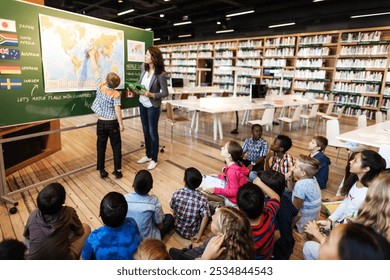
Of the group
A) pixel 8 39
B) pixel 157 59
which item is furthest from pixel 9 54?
pixel 157 59

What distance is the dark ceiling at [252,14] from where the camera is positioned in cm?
831

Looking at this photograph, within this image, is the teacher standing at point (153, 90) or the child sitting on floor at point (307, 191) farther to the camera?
the teacher standing at point (153, 90)

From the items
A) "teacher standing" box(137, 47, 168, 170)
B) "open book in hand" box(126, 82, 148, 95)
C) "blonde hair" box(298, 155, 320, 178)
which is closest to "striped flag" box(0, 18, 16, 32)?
"open book in hand" box(126, 82, 148, 95)

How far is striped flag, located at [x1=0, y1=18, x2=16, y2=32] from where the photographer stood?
227 cm

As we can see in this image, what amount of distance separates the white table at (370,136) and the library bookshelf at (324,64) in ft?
11.3

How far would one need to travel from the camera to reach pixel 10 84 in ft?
7.88

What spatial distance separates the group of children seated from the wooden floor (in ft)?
1.04

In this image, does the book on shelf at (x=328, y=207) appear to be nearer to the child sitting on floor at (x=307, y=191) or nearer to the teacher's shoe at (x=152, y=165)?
the child sitting on floor at (x=307, y=191)

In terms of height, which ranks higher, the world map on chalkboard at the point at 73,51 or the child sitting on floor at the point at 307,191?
the world map on chalkboard at the point at 73,51

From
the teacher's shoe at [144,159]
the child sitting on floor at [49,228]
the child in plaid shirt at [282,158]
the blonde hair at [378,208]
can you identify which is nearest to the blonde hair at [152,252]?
the child sitting on floor at [49,228]

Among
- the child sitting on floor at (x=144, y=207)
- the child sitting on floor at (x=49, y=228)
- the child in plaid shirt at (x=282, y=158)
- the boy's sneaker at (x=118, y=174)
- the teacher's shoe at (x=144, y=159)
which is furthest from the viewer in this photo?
the teacher's shoe at (x=144, y=159)

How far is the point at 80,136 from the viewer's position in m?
5.14

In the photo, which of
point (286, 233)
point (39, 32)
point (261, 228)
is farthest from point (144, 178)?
point (39, 32)
